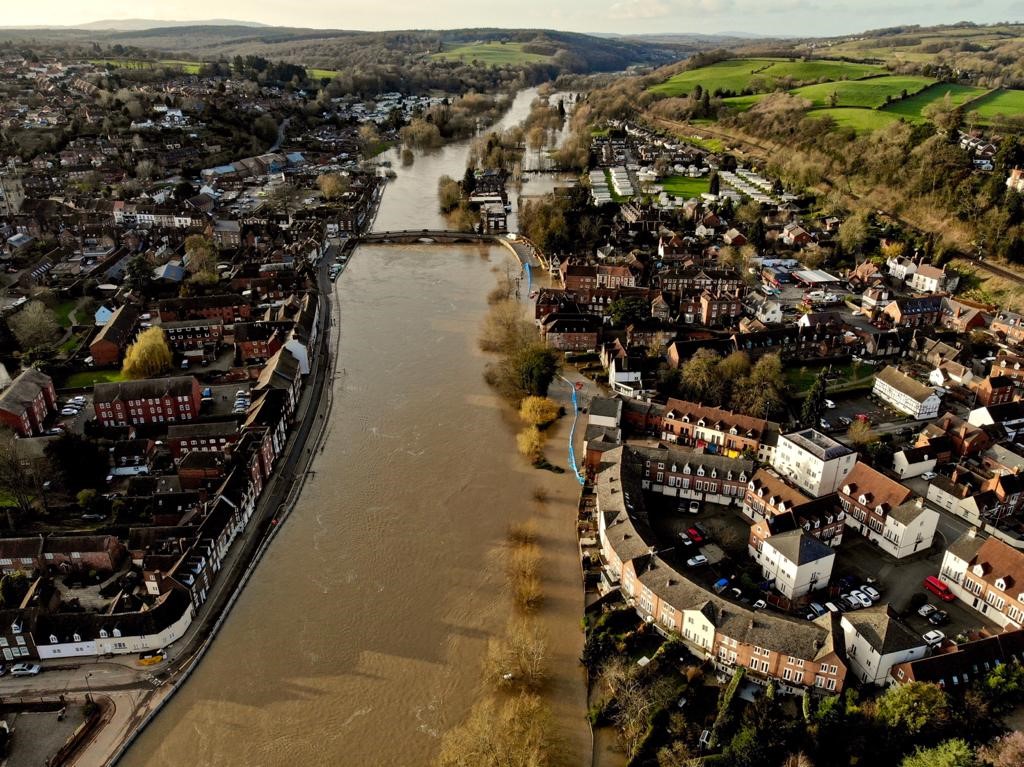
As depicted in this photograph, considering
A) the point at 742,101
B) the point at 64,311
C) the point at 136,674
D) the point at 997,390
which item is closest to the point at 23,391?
the point at 64,311

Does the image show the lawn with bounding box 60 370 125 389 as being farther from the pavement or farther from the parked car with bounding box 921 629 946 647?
the parked car with bounding box 921 629 946 647

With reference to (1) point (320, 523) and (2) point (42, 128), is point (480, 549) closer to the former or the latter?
Answer: (1) point (320, 523)

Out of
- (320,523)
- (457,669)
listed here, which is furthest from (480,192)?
(457,669)

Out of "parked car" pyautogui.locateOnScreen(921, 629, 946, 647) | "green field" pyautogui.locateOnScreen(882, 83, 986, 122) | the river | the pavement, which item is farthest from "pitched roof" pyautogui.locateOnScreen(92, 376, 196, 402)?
"green field" pyautogui.locateOnScreen(882, 83, 986, 122)

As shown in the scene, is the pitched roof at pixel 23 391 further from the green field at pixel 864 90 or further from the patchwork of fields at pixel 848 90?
the green field at pixel 864 90

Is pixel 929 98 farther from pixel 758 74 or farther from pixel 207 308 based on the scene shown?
pixel 207 308
